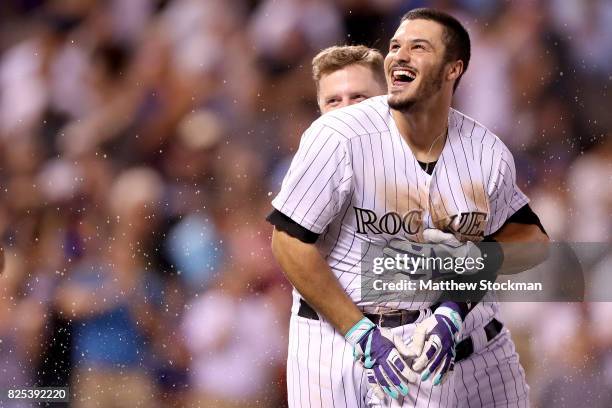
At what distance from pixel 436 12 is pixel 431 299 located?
50cm

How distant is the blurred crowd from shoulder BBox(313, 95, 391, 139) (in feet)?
2.04

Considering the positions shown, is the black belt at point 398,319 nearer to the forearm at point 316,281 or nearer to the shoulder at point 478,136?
the forearm at point 316,281

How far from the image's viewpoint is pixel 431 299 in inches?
71.7

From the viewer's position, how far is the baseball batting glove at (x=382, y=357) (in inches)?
66.1

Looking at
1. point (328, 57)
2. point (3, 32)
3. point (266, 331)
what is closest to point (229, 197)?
point (266, 331)

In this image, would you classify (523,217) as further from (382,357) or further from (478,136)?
(382,357)

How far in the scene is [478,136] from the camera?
1842mm

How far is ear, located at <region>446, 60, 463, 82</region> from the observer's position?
184 cm

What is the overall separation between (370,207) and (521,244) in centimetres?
34

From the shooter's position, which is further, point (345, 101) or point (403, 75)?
point (345, 101)

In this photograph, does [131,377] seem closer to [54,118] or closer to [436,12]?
[54,118]

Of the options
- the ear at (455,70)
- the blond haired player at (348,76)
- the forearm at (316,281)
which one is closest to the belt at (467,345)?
the forearm at (316,281)

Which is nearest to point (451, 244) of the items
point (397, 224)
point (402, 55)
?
point (397, 224)

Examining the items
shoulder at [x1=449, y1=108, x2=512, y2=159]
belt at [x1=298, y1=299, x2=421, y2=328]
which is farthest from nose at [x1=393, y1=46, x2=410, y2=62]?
belt at [x1=298, y1=299, x2=421, y2=328]
